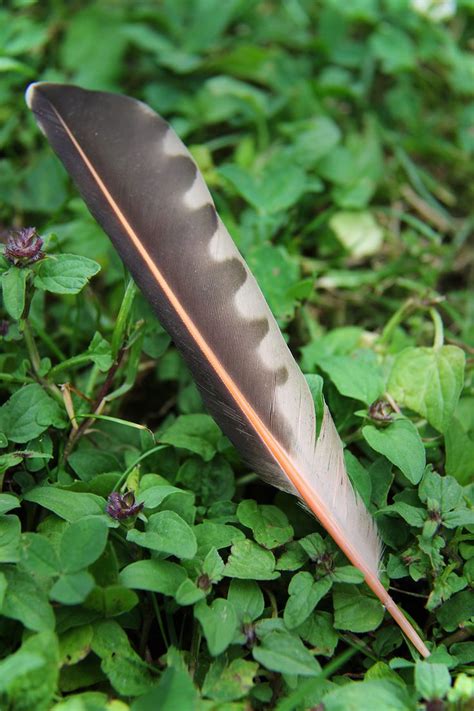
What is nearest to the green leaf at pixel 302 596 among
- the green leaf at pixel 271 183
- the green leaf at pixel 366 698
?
the green leaf at pixel 366 698

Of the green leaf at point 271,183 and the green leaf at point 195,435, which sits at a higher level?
the green leaf at point 271,183

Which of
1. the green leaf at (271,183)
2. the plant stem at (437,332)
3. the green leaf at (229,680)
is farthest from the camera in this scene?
the green leaf at (271,183)

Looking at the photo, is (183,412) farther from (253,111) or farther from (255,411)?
(253,111)

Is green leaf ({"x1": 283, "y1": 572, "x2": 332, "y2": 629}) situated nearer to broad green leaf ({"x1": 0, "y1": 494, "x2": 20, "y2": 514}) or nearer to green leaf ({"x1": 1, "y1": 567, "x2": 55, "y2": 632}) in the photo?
green leaf ({"x1": 1, "y1": 567, "x2": 55, "y2": 632})

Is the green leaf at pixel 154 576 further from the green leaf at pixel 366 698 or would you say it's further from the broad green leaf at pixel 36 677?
the green leaf at pixel 366 698

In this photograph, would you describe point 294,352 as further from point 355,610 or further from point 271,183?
point 355,610

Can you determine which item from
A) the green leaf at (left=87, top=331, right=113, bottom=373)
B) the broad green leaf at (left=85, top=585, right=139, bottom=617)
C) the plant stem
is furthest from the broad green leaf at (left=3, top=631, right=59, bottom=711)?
the plant stem
